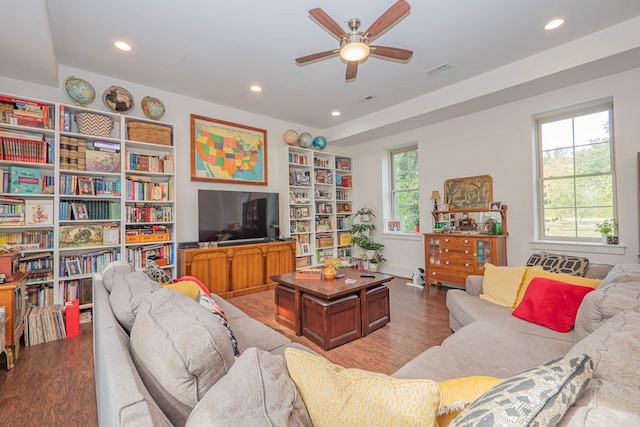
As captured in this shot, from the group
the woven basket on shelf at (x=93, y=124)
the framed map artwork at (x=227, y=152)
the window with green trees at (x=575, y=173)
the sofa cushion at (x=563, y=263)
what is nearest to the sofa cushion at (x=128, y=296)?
the woven basket on shelf at (x=93, y=124)

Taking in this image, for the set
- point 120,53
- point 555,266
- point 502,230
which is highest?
point 120,53

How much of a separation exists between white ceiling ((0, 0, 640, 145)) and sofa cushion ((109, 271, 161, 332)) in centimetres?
213

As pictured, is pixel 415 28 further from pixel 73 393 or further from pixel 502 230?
pixel 73 393

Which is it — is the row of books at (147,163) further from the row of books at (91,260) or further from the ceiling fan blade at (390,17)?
the ceiling fan blade at (390,17)

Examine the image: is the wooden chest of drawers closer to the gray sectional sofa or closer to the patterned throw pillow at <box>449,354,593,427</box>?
the gray sectional sofa

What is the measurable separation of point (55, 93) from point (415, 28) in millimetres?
4052

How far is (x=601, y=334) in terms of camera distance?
1048 mm

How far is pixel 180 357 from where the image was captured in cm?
76

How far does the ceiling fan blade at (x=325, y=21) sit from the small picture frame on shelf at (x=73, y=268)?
3.48 metres

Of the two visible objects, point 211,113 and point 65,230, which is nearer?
point 65,230

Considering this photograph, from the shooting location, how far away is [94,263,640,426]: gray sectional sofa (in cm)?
62

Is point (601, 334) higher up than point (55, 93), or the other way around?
point (55, 93)

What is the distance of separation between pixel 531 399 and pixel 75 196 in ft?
13.3

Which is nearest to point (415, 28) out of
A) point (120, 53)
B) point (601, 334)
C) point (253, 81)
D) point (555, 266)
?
point (253, 81)
